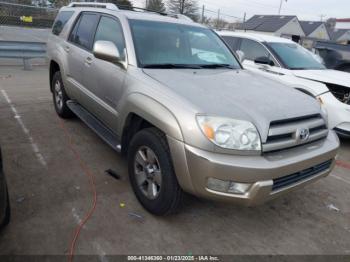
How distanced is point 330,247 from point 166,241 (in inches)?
58.5

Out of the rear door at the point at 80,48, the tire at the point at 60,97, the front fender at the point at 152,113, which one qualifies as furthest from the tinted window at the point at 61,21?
the front fender at the point at 152,113

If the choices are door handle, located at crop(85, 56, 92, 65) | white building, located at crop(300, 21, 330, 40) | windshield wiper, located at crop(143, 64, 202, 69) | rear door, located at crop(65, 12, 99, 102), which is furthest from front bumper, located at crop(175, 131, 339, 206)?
white building, located at crop(300, 21, 330, 40)

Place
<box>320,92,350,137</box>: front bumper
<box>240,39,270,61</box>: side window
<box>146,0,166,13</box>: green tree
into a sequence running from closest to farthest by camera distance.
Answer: <box>320,92,350,137</box>: front bumper
<box>240,39,270,61</box>: side window
<box>146,0,166,13</box>: green tree

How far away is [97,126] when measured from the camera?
385cm

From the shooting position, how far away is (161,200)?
8.81 ft

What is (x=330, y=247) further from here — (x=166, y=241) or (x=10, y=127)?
(x=10, y=127)

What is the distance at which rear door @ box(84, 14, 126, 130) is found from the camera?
3.27 meters

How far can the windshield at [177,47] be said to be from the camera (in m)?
3.23

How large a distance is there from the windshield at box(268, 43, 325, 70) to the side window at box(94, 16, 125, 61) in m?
3.67

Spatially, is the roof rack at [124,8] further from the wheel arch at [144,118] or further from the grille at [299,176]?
the grille at [299,176]

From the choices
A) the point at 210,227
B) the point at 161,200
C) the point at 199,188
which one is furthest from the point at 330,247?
the point at 161,200

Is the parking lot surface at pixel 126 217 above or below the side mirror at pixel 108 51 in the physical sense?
below

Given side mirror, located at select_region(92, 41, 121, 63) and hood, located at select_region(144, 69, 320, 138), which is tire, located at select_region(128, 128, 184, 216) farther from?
side mirror, located at select_region(92, 41, 121, 63)

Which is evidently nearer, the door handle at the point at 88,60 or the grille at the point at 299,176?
the grille at the point at 299,176
